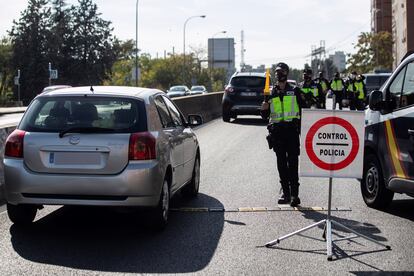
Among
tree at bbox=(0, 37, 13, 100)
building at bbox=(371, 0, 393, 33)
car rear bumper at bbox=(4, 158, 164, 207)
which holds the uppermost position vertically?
building at bbox=(371, 0, 393, 33)

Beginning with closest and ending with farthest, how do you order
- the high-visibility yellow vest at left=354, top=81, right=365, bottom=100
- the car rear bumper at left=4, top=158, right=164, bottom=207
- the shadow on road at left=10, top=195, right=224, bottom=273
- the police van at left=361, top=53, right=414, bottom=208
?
the shadow on road at left=10, top=195, right=224, bottom=273 < the car rear bumper at left=4, top=158, right=164, bottom=207 < the police van at left=361, top=53, right=414, bottom=208 < the high-visibility yellow vest at left=354, top=81, right=365, bottom=100

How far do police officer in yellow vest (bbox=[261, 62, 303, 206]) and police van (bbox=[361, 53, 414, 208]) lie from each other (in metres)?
0.91

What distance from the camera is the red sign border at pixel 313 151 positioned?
666cm

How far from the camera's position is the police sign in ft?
21.8

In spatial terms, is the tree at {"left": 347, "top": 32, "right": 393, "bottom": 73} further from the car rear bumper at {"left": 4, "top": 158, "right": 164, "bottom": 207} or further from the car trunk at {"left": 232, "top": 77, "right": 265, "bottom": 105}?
the car rear bumper at {"left": 4, "top": 158, "right": 164, "bottom": 207}

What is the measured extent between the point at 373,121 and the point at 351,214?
123 cm

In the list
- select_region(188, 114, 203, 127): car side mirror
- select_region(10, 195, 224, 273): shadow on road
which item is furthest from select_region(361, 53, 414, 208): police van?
select_region(188, 114, 203, 127): car side mirror

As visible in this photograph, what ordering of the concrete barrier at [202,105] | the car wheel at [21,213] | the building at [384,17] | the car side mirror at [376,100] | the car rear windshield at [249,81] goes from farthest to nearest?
1. the building at [384,17]
2. the car rear windshield at [249,81]
3. the concrete barrier at [202,105]
4. the car side mirror at [376,100]
5. the car wheel at [21,213]

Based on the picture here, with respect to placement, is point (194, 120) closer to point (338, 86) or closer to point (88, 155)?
point (88, 155)

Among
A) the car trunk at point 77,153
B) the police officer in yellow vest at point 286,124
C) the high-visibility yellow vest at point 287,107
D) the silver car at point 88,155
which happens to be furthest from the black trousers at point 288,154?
the car trunk at point 77,153

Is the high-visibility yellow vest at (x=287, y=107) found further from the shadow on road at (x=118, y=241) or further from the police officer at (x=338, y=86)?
the police officer at (x=338, y=86)

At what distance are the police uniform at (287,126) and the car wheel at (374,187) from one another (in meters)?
0.89

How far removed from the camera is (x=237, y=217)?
793 centimetres

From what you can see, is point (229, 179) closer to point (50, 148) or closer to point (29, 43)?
point (50, 148)
